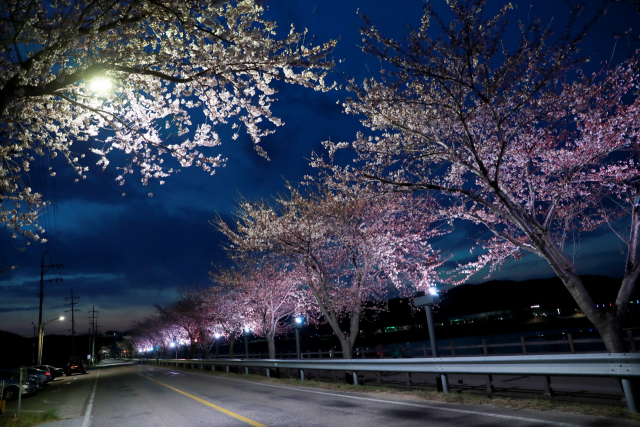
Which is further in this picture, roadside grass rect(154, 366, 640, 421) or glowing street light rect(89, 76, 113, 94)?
glowing street light rect(89, 76, 113, 94)

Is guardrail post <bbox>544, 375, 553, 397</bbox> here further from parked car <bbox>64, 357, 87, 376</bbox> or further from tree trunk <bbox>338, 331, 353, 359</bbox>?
parked car <bbox>64, 357, 87, 376</bbox>

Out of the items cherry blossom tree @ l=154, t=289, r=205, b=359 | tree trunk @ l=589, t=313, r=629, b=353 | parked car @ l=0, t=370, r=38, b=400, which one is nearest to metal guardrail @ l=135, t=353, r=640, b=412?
tree trunk @ l=589, t=313, r=629, b=353

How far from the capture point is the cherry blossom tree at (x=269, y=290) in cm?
2631

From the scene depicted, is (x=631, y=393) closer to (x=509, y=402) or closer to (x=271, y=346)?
(x=509, y=402)

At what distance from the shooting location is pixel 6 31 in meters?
5.42

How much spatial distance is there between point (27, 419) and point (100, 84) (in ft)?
31.5

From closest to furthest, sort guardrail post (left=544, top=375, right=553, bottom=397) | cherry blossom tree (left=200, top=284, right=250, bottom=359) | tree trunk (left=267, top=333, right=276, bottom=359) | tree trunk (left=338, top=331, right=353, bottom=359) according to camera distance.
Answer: guardrail post (left=544, top=375, right=553, bottom=397)
tree trunk (left=338, top=331, right=353, bottom=359)
tree trunk (left=267, top=333, right=276, bottom=359)
cherry blossom tree (left=200, top=284, right=250, bottom=359)

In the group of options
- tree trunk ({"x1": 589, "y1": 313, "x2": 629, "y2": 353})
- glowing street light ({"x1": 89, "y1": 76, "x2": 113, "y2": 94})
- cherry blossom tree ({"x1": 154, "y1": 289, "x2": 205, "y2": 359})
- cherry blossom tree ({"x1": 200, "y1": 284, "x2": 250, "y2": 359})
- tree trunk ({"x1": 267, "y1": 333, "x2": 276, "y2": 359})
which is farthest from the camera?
cherry blossom tree ({"x1": 154, "y1": 289, "x2": 205, "y2": 359})

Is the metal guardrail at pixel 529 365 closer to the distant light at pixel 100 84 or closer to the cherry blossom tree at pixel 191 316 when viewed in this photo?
the distant light at pixel 100 84

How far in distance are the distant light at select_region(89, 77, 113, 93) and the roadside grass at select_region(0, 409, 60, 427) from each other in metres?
8.62

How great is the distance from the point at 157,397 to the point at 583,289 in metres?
14.1

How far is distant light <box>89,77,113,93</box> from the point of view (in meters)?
6.51

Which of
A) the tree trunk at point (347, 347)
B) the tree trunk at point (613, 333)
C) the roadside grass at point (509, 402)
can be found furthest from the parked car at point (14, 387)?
the tree trunk at point (613, 333)

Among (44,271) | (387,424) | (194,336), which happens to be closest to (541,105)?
(387,424)
